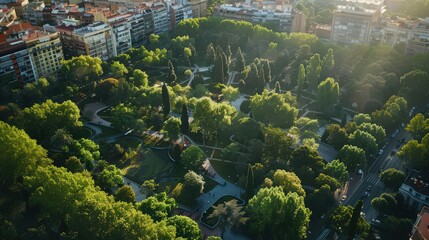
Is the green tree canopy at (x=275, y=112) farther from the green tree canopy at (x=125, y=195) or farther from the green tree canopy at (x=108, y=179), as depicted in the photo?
the green tree canopy at (x=125, y=195)

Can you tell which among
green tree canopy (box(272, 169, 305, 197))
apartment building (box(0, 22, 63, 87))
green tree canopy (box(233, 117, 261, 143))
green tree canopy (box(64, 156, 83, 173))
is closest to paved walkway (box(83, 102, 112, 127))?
apartment building (box(0, 22, 63, 87))

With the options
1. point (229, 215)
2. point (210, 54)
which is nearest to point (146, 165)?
point (229, 215)

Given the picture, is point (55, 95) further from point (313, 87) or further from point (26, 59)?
point (313, 87)

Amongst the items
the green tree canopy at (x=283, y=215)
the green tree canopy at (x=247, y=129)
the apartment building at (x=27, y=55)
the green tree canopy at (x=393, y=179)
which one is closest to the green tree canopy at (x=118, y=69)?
the apartment building at (x=27, y=55)

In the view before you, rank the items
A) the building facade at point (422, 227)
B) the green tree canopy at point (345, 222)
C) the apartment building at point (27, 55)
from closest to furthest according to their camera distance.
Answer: the building facade at point (422, 227) < the green tree canopy at point (345, 222) < the apartment building at point (27, 55)

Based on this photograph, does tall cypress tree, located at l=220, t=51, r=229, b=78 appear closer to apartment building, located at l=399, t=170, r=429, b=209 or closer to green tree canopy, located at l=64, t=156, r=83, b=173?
green tree canopy, located at l=64, t=156, r=83, b=173

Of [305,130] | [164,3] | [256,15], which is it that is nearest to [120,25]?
[164,3]

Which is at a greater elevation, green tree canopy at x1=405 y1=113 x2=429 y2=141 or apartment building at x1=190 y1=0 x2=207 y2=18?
apartment building at x1=190 y1=0 x2=207 y2=18
